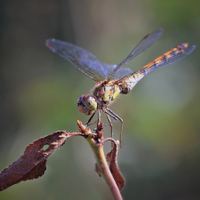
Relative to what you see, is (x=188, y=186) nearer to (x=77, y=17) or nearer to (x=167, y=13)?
(x=167, y=13)

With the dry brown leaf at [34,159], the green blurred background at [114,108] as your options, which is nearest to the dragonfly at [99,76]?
the dry brown leaf at [34,159]

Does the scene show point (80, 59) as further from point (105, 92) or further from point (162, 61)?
point (162, 61)

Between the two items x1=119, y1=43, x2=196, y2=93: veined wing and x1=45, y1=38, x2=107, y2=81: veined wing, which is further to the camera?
x1=119, y1=43, x2=196, y2=93: veined wing

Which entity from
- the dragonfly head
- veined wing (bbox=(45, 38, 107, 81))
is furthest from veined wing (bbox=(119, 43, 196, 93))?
the dragonfly head

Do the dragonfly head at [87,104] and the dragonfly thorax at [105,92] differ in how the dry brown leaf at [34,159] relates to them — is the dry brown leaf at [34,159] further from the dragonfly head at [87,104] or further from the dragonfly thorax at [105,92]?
the dragonfly thorax at [105,92]

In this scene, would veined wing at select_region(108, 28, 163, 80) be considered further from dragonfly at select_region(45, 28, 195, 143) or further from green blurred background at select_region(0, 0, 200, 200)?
green blurred background at select_region(0, 0, 200, 200)

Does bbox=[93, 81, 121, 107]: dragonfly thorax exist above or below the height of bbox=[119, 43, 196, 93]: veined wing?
below

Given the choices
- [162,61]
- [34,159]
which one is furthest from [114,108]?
[34,159]
